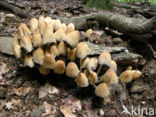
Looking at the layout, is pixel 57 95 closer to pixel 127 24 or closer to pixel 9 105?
pixel 9 105

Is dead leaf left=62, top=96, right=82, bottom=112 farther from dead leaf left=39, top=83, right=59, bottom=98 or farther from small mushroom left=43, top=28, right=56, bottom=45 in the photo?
small mushroom left=43, top=28, right=56, bottom=45

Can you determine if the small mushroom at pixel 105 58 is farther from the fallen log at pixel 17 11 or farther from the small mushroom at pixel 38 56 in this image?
the fallen log at pixel 17 11

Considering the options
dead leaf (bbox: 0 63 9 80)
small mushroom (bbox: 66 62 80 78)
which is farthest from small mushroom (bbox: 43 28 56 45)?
dead leaf (bbox: 0 63 9 80)

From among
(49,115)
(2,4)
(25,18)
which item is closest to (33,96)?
(49,115)

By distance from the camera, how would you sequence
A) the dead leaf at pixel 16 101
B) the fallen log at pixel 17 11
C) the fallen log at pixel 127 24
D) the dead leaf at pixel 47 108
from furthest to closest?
the fallen log at pixel 17 11 → the fallen log at pixel 127 24 → the dead leaf at pixel 16 101 → the dead leaf at pixel 47 108

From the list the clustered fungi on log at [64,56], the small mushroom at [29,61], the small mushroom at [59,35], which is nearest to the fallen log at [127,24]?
the clustered fungi on log at [64,56]

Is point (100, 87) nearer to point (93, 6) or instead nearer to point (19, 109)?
point (19, 109)
